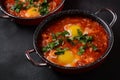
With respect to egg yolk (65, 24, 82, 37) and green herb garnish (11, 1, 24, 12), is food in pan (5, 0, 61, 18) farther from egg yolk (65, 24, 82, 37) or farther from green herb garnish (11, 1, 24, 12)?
egg yolk (65, 24, 82, 37)

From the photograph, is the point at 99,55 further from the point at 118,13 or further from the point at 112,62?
the point at 118,13

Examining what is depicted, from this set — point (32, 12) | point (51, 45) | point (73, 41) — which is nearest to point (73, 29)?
point (73, 41)

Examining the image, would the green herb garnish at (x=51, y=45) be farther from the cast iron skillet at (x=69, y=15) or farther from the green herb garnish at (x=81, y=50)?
the green herb garnish at (x=81, y=50)

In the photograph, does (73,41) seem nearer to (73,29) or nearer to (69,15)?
(73,29)

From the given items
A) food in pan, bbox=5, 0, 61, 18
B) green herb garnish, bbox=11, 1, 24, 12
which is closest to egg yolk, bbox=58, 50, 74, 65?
food in pan, bbox=5, 0, 61, 18

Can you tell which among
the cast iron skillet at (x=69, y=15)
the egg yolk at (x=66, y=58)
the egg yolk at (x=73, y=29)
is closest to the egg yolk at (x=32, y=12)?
the cast iron skillet at (x=69, y=15)

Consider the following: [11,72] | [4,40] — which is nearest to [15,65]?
[11,72]
